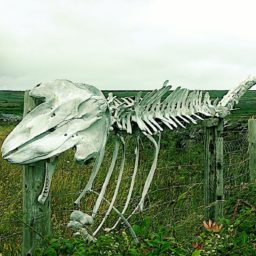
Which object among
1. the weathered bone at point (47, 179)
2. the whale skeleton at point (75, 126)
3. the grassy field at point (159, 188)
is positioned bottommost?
the grassy field at point (159, 188)

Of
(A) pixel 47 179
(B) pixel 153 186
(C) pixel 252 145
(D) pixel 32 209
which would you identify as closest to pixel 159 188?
(B) pixel 153 186

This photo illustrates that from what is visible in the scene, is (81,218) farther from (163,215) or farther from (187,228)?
(163,215)

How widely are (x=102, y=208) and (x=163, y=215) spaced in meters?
0.69

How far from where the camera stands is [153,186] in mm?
7852

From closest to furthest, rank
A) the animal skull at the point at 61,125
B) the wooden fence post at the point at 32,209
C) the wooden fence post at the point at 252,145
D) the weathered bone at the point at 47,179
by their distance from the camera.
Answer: the animal skull at the point at 61,125, the weathered bone at the point at 47,179, the wooden fence post at the point at 32,209, the wooden fence post at the point at 252,145

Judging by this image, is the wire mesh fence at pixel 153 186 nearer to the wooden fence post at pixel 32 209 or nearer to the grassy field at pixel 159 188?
the grassy field at pixel 159 188

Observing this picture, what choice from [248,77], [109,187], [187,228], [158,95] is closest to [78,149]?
[158,95]

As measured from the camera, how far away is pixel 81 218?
3.59 meters

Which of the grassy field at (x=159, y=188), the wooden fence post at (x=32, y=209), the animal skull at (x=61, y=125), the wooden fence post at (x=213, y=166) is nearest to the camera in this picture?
the animal skull at (x=61, y=125)

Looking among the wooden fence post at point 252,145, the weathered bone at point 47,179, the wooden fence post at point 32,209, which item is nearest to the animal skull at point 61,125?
the weathered bone at point 47,179

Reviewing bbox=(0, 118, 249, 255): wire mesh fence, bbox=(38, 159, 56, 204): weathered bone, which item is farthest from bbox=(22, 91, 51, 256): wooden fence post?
bbox=(0, 118, 249, 255): wire mesh fence

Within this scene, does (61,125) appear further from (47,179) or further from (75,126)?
(47,179)

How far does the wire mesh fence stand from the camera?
5293mm

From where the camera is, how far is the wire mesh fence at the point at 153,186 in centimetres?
529
